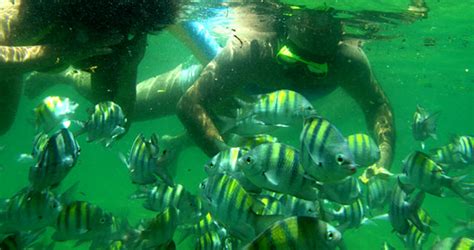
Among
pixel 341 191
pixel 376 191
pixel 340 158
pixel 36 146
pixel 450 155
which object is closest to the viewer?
pixel 340 158

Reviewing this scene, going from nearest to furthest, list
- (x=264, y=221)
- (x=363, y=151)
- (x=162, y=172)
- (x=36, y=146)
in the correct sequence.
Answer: (x=264, y=221) → (x=162, y=172) → (x=363, y=151) → (x=36, y=146)

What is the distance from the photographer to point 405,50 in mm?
20734

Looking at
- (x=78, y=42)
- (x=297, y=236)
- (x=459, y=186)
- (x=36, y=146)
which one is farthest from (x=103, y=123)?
(x=459, y=186)

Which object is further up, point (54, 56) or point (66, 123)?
point (54, 56)

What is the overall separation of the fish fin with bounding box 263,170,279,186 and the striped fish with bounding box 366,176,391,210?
9.65 ft

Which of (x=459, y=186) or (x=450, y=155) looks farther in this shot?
(x=450, y=155)

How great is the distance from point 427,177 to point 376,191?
4.42 ft

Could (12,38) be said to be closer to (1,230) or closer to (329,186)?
(1,230)

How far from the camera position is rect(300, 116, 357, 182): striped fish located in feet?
9.68

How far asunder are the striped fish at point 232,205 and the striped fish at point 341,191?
62 centimetres

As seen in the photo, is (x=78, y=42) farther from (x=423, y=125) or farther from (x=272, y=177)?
(x=423, y=125)

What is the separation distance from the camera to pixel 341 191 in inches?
160

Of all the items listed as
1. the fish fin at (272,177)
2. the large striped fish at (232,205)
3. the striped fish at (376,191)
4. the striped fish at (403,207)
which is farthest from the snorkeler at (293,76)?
the fish fin at (272,177)

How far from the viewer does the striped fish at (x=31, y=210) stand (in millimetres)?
4445
